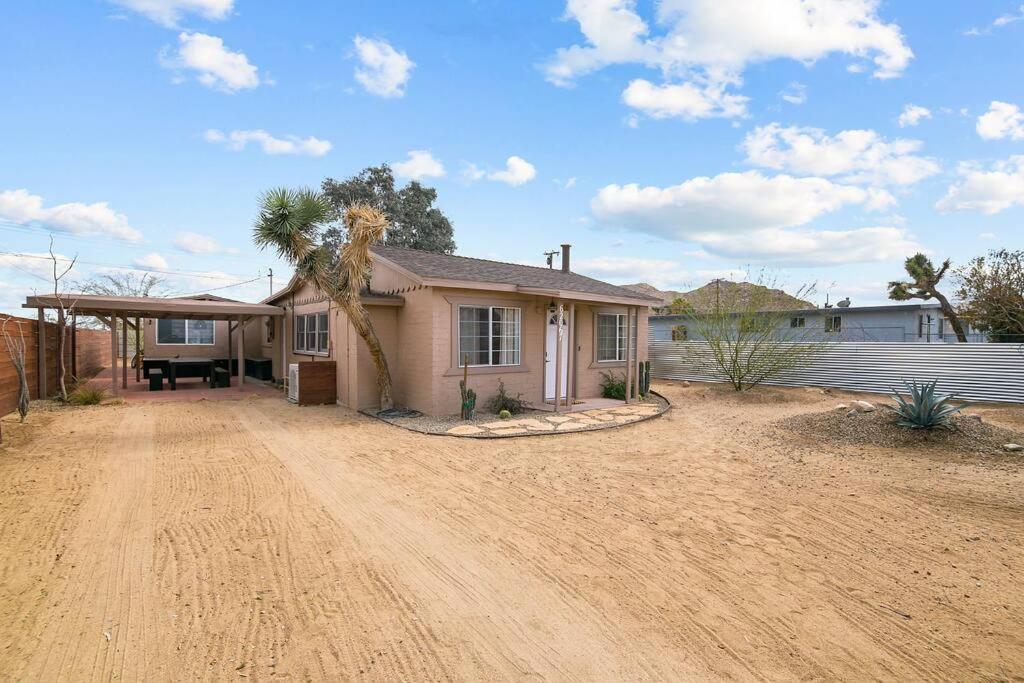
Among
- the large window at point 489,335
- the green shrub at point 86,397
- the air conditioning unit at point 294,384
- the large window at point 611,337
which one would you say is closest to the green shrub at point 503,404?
the large window at point 489,335

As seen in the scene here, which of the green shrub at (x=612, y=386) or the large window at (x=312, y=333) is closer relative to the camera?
the green shrub at (x=612, y=386)

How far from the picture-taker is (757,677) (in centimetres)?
267

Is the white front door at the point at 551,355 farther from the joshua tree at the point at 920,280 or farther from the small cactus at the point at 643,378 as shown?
the joshua tree at the point at 920,280

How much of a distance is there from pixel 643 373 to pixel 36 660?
1292cm

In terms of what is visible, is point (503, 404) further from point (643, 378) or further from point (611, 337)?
point (643, 378)

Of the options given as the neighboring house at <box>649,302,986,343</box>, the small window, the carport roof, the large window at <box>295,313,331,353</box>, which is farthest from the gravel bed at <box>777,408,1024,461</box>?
the carport roof

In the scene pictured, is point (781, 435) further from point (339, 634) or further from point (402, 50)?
point (402, 50)

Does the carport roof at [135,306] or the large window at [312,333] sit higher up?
the carport roof at [135,306]

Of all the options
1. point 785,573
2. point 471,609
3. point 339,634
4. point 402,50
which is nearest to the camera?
point 339,634

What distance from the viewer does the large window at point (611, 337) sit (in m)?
13.6

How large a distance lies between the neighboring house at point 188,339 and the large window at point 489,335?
40.0 feet

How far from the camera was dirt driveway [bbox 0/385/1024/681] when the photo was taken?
2.83 metres

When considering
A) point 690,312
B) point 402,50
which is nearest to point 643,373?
point 690,312

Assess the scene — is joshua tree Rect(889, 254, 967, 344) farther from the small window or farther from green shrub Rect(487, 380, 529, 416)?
the small window
